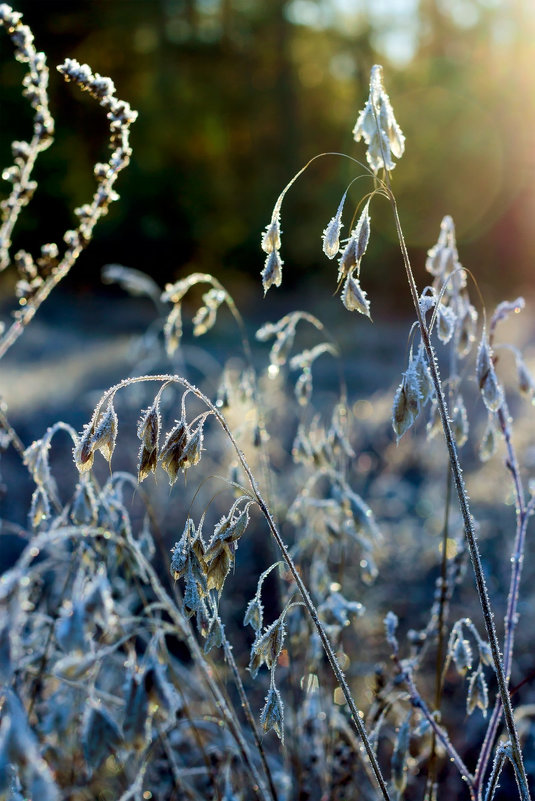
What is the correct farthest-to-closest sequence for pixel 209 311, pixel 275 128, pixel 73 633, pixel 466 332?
1. pixel 275 128
2. pixel 209 311
3. pixel 466 332
4. pixel 73 633

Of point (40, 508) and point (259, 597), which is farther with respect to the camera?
point (40, 508)

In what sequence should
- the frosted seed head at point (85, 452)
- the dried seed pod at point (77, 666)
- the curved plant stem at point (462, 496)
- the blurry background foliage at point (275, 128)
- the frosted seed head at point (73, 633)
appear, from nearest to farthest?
1. the curved plant stem at point (462, 496)
2. the frosted seed head at point (85, 452)
3. the frosted seed head at point (73, 633)
4. the dried seed pod at point (77, 666)
5. the blurry background foliage at point (275, 128)

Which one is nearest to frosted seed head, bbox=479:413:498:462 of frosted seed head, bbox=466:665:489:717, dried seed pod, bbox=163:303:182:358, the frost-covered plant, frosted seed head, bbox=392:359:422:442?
the frost-covered plant

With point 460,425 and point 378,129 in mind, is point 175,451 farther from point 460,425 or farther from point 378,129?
point 460,425

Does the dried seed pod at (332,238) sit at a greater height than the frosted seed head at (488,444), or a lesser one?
greater

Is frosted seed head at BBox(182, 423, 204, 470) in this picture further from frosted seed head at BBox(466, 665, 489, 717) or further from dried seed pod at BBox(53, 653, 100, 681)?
frosted seed head at BBox(466, 665, 489, 717)

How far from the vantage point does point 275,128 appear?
74.9 ft

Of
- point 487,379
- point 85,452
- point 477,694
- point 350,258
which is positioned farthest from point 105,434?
point 477,694

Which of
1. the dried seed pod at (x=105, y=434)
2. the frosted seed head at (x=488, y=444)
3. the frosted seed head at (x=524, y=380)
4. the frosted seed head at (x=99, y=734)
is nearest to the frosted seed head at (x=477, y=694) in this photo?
the frosted seed head at (x=488, y=444)

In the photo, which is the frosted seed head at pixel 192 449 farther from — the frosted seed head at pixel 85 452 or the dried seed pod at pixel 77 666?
the dried seed pod at pixel 77 666

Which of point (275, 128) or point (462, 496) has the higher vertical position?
point (275, 128)

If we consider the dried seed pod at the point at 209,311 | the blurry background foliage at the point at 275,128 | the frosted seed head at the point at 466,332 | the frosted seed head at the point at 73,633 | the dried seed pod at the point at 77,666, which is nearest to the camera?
the frosted seed head at the point at 73,633

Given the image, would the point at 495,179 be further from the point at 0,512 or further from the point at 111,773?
the point at 111,773

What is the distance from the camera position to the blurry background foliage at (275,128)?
1812cm
